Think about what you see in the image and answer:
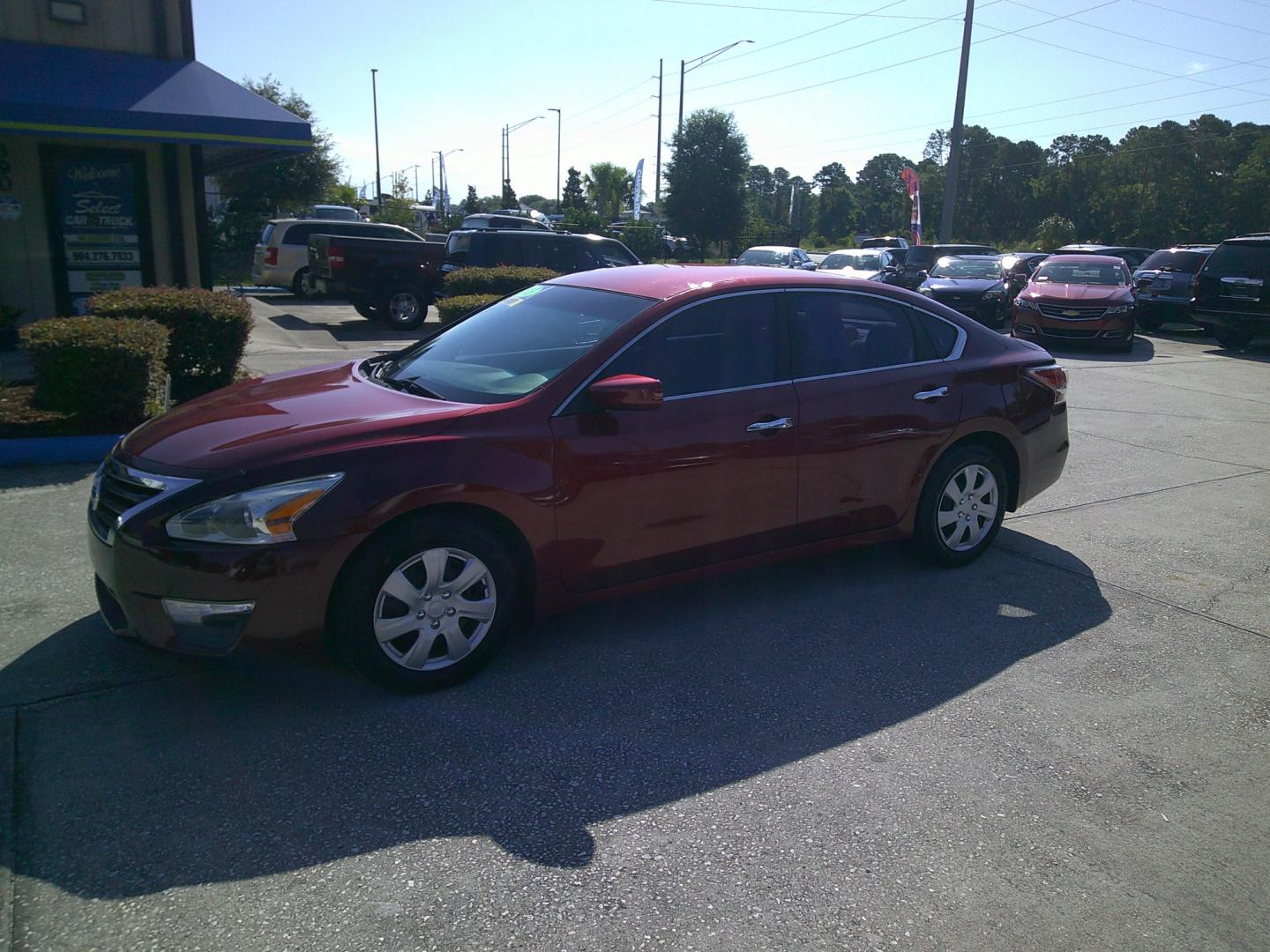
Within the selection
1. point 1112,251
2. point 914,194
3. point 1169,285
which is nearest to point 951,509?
point 1169,285

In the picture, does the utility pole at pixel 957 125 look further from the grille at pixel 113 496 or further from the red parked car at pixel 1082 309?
the grille at pixel 113 496

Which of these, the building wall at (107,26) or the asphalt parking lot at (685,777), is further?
the building wall at (107,26)

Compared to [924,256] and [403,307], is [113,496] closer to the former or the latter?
[403,307]

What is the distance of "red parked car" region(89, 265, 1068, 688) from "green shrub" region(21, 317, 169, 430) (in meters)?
2.89

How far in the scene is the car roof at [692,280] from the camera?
486 cm

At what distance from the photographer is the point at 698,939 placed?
106 inches

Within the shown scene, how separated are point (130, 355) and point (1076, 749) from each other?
21.8ft

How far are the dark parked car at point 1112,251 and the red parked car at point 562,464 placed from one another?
1805cm

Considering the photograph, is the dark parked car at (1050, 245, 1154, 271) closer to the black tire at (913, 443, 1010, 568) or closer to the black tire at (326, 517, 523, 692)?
the black tire at (913, 443, 1010, 568)

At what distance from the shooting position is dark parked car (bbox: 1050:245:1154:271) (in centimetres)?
2252

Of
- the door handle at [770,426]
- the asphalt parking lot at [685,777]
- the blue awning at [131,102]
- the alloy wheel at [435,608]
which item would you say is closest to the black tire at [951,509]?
the asphalt parking lot at [685,777]

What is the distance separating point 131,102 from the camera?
35.0ft

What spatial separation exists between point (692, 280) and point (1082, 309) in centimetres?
1402

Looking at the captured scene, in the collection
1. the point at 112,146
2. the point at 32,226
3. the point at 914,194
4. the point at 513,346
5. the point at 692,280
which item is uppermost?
the point at 914,194
